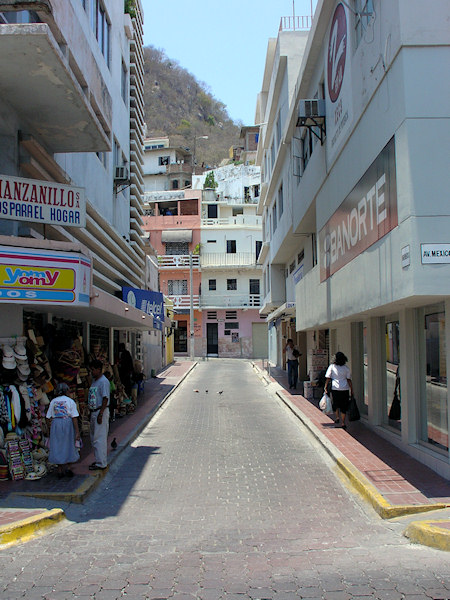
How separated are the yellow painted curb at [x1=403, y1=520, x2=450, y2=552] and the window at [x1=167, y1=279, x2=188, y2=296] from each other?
155 feet

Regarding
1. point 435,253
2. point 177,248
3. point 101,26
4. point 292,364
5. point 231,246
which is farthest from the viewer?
point 177,248

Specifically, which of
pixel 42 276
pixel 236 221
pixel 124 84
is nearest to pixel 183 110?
pixel 236 221

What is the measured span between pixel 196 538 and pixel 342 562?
1636 mm

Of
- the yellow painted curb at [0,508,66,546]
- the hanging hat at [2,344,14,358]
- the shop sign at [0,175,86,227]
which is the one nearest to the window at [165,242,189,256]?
the shop sign at [0,175,86,227]

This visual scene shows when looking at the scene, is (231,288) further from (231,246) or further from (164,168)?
(164,168)

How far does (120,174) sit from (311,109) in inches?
304

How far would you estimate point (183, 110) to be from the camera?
348 ft

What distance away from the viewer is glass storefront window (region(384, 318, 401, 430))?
1046 centimetres

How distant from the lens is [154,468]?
9445 millimetres

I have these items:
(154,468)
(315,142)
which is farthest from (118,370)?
(315,142)

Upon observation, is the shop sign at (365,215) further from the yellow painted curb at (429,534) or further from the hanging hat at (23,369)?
the hanging hat at (23,369)

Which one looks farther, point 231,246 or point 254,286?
point 231,246

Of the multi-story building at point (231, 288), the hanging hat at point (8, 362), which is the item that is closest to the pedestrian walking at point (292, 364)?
the hanging hat at point (8, 362)

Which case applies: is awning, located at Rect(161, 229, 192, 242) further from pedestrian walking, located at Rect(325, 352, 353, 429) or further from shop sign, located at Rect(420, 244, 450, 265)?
shop sign, located at Rect(420, 244, 450, 265)
